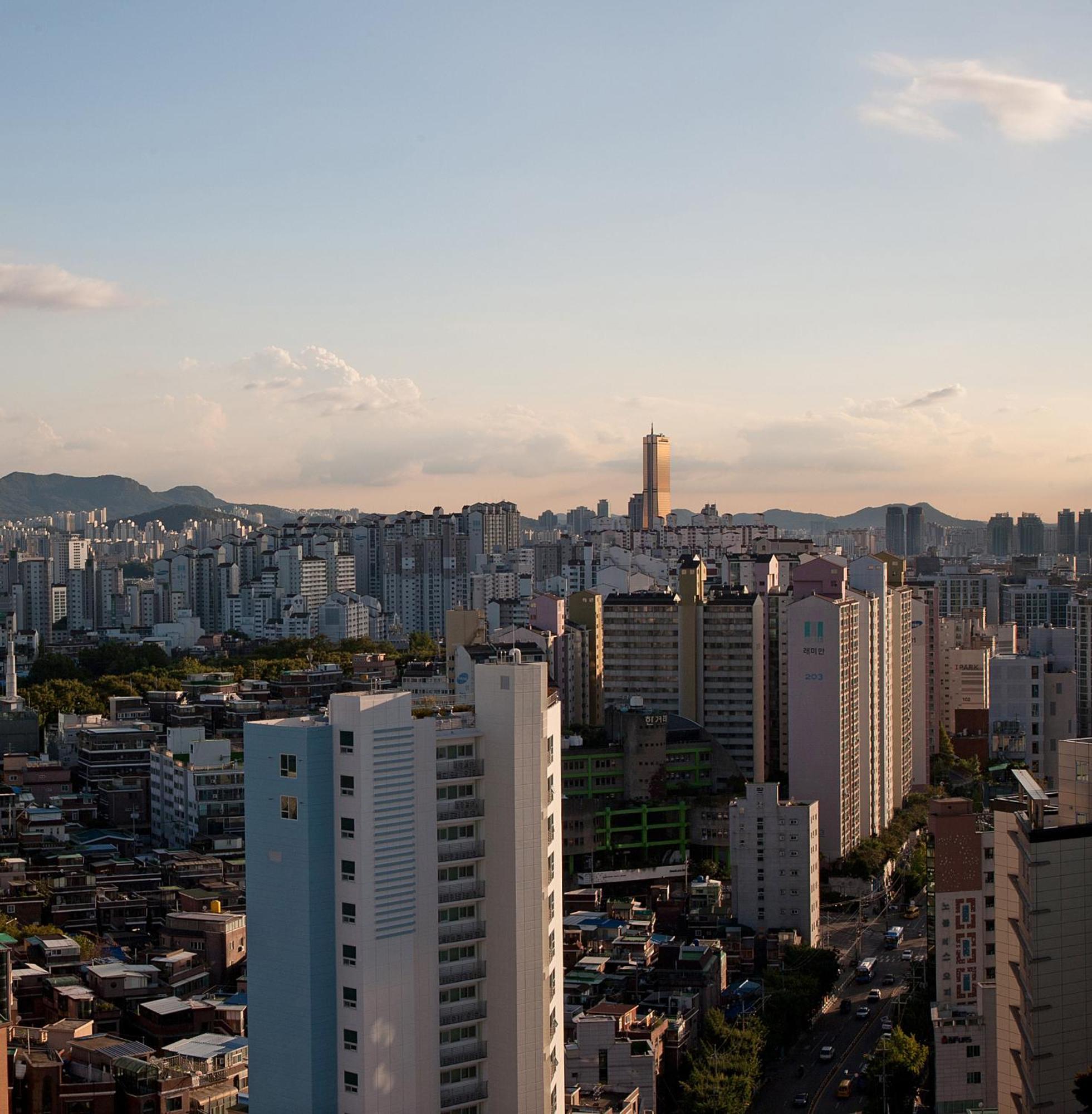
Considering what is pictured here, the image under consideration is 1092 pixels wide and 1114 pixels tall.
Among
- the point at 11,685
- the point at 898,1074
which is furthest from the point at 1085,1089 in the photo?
the point at 11,685

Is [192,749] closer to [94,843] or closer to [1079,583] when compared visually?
[94,843]

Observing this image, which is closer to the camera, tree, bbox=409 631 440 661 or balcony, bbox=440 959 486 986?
balcony, bbox=440 959 486 986

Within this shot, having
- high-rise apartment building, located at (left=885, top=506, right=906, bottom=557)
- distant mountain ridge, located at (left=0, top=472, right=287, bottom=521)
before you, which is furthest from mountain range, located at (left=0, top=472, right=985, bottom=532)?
high-rise apartment building, located at (left=885, top=506, right=906, bottom=557)

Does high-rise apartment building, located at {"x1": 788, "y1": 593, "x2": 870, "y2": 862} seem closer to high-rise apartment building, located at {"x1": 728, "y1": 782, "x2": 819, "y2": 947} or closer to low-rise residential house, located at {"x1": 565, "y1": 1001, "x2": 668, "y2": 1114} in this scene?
high-rise apartment building, located at {"x1": 728, "y1": 782, "x2": 819, "y2": 947}

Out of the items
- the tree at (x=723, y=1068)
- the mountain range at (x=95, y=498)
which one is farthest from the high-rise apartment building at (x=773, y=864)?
the mountain range at (x=95, y=498)

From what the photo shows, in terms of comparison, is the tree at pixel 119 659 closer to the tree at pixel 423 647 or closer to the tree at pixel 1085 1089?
the tree at pixel 423 647

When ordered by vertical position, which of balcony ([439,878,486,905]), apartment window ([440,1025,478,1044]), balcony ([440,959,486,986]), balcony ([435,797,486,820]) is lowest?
apartment window ([440,1025,478,1044])
